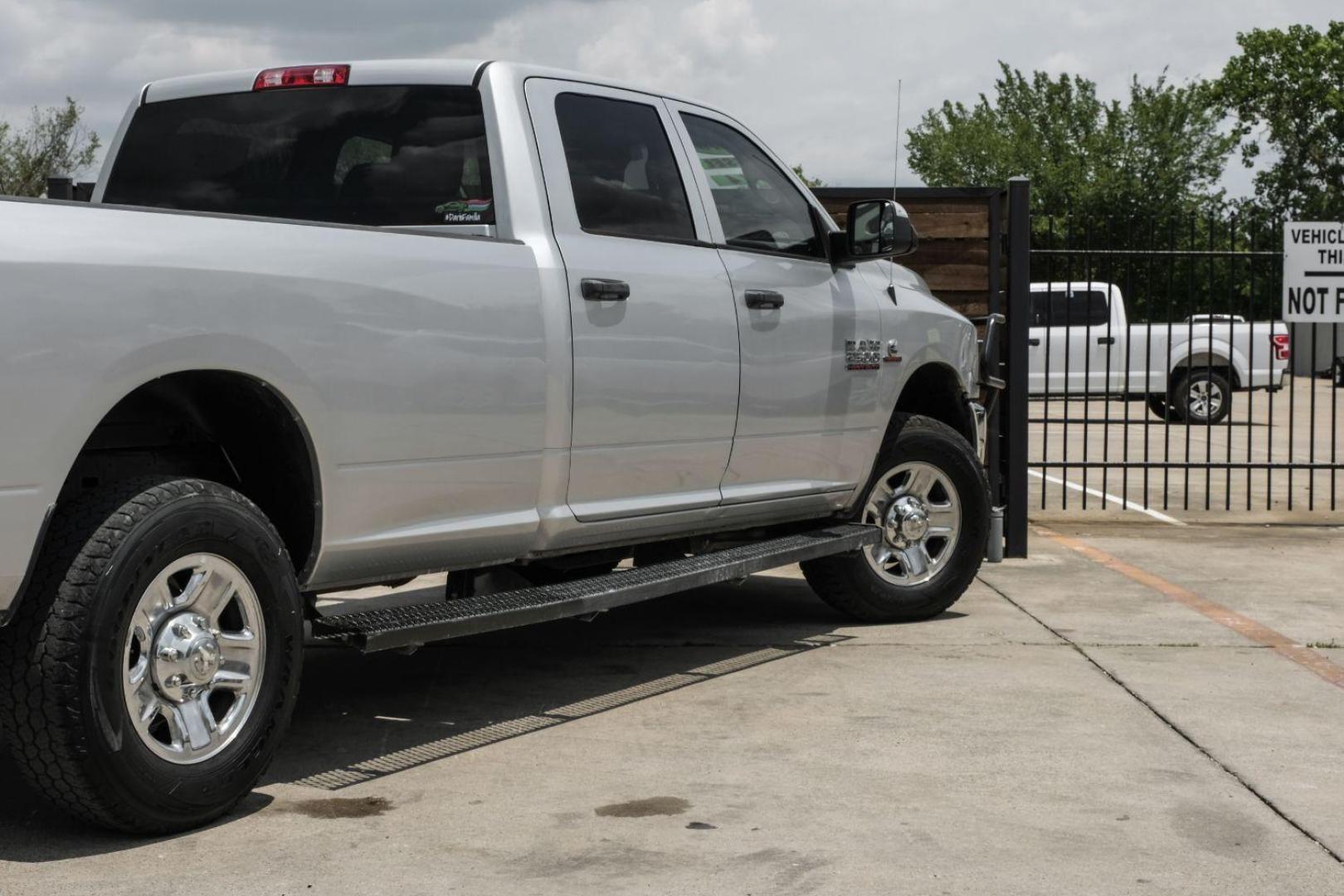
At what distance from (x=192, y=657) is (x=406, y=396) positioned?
37.6 inches

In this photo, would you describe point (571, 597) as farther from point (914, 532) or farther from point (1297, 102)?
point (1297, 102)

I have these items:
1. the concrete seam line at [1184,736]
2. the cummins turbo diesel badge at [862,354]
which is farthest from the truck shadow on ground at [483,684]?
the cummins turbo diesel badge at [862,354]

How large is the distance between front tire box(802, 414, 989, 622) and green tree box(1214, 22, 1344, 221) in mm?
45231

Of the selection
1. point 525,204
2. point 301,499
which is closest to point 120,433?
point 301,499

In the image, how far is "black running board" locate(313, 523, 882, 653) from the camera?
4.66 metres

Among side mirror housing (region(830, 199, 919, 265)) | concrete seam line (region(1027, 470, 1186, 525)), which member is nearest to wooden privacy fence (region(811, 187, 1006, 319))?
concrete seam line (region(1027, 470, 1186, 525))

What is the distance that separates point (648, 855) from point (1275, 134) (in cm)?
5240

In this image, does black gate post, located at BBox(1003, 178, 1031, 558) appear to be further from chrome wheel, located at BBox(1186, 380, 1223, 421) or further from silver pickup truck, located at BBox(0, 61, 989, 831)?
chrome wheel, located at BBox(1186, 380, 1223, 421)

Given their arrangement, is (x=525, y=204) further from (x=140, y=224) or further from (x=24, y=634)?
(x=24, y=634)

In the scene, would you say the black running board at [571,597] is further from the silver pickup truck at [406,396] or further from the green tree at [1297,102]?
the green tree at [1297,102]

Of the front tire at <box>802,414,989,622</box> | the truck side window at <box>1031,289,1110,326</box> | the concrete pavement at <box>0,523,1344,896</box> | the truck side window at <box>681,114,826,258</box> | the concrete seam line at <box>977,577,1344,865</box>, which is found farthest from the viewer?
the truck side window at <box>1031,289,1110,326</box>

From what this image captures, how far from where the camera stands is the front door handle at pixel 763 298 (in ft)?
20.5

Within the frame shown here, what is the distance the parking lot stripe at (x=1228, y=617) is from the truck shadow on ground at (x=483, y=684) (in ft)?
4.04

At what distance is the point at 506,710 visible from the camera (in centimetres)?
575
